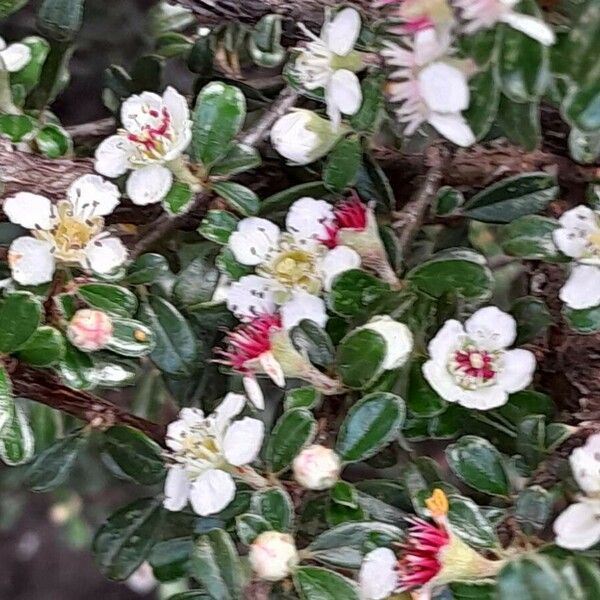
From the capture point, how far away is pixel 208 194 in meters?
0.86

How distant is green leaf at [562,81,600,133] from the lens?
0.55 m

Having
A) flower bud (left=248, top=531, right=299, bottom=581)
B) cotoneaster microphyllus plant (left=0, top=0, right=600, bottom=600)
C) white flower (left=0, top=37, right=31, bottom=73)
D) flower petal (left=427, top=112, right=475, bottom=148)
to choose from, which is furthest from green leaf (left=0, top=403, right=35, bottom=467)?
flower petal (left=427, top=112, right=475, bottom=148)

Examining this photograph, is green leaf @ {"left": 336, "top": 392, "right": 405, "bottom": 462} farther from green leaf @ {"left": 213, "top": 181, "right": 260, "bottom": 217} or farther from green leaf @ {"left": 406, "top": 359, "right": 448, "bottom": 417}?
green leaf @ {"left": 213, "top": 181, "right": 260, "bottom": 217}

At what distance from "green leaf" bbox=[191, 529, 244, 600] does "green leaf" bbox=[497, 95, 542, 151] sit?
39 centimetres

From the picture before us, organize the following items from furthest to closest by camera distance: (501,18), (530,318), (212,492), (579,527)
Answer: (530,318) < (212,492) < (579,527) < (501,18)

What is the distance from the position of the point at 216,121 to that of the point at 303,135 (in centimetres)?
8

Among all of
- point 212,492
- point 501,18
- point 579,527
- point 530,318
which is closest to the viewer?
point 501,18

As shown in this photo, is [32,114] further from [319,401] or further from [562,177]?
[562,177]

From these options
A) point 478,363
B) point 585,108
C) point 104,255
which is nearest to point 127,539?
point 104,255

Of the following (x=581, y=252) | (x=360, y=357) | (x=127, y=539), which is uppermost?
(x=581, y=252)

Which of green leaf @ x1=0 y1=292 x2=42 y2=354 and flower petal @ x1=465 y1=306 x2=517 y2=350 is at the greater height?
flower petal @ x1=465 y1=306 x2=517 y2=350

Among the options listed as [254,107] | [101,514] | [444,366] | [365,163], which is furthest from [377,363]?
[101,514]

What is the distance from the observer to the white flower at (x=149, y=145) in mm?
802

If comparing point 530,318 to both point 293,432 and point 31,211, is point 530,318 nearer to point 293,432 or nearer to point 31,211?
point 293,432
